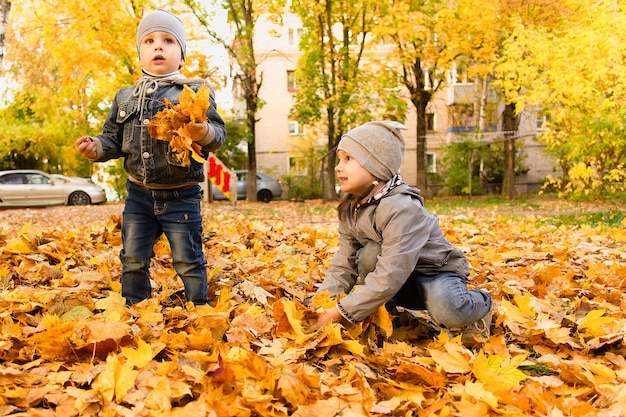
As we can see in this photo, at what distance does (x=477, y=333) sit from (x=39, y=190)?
1751 cm

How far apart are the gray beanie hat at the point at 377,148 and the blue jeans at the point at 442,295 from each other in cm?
32

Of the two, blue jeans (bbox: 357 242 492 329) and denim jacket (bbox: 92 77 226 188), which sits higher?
denim jacket (bbox: 92 77 226 188)

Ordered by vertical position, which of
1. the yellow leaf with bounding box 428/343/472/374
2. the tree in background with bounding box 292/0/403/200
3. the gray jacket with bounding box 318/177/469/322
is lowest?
the yellow leaf with bounding box 428/343/472/374

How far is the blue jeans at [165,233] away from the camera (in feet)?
8.27

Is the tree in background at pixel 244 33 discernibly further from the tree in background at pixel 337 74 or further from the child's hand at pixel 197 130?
the child's hand at pixel 197 130

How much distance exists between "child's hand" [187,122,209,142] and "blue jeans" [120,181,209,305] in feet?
1.13

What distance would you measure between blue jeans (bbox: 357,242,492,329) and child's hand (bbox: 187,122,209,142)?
2.75ft

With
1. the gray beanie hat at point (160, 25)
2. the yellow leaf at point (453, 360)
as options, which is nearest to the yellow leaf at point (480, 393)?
the yellow leaf at point (453, 360)

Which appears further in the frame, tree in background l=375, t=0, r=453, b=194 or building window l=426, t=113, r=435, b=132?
building window l=426, t=113, r=435, b=132

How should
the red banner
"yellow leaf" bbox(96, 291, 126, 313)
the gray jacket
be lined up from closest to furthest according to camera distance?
the gray jacket, "yellow leaf" bbox(96, 291, 126, 313), the red banner

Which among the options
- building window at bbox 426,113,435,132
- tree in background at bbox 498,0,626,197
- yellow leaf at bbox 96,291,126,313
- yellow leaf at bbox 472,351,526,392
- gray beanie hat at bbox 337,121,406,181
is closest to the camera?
yellow leaf at bbox 472,351,526,392

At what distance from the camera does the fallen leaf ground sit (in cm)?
167

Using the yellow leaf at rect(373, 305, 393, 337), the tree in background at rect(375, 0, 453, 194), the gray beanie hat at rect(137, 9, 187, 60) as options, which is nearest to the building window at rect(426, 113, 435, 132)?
the tree in background at rect(375, 0, 453, 194)

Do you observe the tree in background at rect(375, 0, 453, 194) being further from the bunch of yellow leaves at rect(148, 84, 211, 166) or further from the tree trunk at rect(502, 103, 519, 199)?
the bunch of yellow leaves at rect(148, 84, 211, 166)
